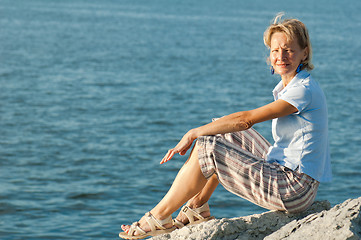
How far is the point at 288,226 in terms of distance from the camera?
3.86m

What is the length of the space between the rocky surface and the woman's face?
108 cm

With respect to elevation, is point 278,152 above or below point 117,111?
below

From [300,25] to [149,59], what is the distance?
25.5 meters

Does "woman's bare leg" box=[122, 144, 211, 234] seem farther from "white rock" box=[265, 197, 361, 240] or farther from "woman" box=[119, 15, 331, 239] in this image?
"white rock" box=[265, 197, 361, 240]

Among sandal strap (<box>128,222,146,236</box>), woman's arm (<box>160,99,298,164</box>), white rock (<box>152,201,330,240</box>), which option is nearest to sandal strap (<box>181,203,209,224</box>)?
white rock (<box>152,201,330,240</box>)

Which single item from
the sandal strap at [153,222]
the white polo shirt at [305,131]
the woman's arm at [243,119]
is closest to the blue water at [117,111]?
the sandal strap at [153,222]

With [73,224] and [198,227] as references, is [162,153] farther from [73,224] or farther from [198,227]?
[198,227]

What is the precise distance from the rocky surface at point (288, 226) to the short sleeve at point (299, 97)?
755 mm

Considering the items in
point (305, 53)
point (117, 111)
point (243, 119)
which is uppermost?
point (117, 111)

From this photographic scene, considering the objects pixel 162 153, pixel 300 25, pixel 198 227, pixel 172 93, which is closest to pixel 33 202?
pixel 162 153

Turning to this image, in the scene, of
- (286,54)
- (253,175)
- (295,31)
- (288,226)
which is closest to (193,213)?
(253,175)

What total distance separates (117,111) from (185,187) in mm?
14320

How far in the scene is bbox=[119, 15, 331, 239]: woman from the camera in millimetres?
4164

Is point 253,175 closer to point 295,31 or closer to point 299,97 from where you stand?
point 299,97
